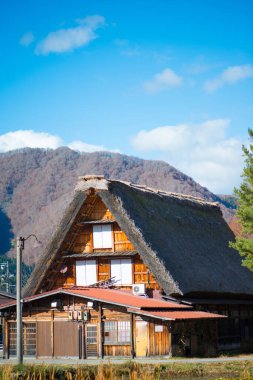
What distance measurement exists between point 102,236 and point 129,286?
3.29 m

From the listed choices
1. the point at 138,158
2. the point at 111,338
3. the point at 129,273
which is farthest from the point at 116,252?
the point at 138,158

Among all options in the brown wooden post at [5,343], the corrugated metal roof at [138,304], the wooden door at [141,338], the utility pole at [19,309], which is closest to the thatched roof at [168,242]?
the corrugated metal roof at [138,304]

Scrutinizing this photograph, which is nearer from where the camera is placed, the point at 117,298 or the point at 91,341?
the point at 117,298

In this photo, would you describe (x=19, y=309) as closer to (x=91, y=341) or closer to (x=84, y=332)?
(x=84, y=332)

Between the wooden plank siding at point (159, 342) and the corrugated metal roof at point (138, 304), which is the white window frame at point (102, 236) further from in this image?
the wooden plank siding at point (159, 342)

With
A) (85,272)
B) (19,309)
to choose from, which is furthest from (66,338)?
(19,309)

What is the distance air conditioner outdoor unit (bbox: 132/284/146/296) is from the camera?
35219mm

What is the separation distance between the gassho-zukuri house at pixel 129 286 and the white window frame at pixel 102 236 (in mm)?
Answer: 56

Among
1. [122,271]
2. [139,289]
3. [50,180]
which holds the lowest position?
[139,289]

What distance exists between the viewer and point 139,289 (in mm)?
35344

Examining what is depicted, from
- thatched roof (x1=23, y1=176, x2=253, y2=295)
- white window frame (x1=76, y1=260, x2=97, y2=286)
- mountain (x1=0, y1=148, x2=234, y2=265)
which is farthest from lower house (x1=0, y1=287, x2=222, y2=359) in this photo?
mountain (x1=0, y1=148, x2=234, y2=265)

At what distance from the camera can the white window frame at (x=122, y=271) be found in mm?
36719

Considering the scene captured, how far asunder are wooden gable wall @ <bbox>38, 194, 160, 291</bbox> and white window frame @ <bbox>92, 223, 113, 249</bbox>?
180 mm

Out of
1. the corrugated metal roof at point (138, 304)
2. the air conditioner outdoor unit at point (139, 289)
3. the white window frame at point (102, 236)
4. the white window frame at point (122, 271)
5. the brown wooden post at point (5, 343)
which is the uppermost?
the white window frame at point (102, 236)
